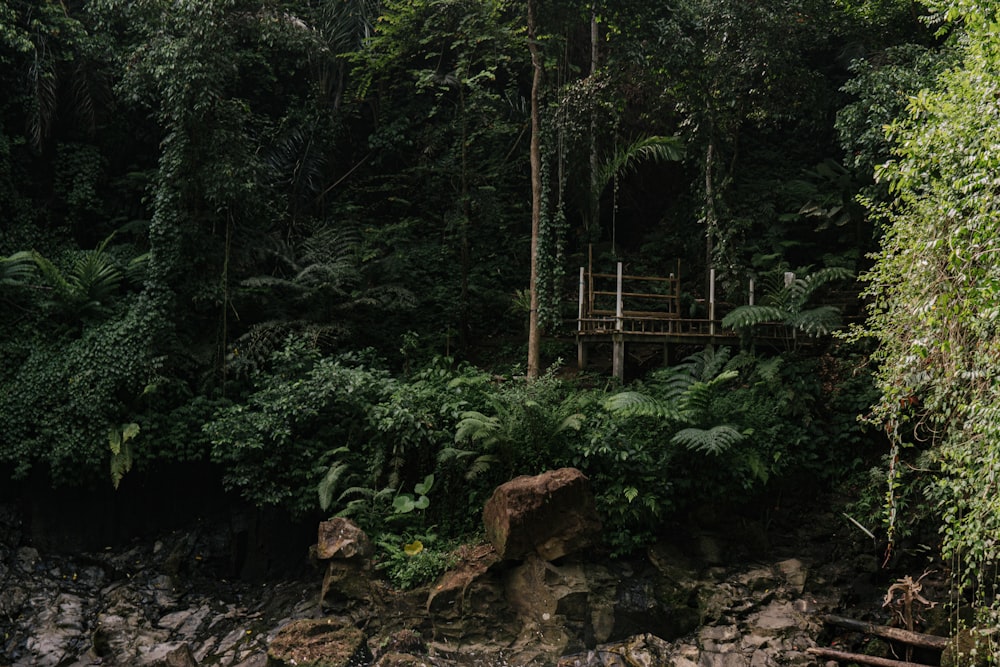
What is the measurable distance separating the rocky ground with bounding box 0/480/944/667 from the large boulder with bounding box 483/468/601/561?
0.61 ft

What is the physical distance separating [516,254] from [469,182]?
1682 millimetres

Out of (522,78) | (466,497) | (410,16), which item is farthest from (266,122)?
(466,497)

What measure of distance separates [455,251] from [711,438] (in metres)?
7.44

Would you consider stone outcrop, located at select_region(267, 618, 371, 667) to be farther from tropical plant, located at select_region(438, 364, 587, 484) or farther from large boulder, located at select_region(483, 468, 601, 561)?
tropical plant, located at select_region(438, 364, 587, 484)

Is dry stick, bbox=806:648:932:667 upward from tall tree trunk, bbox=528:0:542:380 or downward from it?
downward

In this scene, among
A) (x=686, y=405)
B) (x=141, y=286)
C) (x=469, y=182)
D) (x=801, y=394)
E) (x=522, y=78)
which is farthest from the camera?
(x=522, y=78)

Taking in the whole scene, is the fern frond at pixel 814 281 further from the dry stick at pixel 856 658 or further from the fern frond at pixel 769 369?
the dry stick at pixel 856 658

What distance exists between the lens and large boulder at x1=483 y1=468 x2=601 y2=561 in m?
7.14

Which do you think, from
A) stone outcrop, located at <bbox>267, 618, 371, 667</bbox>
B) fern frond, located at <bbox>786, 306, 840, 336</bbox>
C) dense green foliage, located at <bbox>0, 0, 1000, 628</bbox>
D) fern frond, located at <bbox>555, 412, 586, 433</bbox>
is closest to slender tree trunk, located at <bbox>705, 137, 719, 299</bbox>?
dense green foliage, located at <bbox>0, 0, 1000, 628</bbox>

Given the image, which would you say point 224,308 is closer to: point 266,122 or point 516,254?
point 266,122

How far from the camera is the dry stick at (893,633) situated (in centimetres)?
613

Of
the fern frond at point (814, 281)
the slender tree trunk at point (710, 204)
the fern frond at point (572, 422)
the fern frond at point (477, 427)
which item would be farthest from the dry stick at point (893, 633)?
the slender tree trunk at point (710, 204)

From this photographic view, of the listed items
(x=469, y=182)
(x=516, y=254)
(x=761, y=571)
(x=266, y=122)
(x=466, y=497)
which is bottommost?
(x=761, y=571)

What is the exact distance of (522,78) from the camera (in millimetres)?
15781
